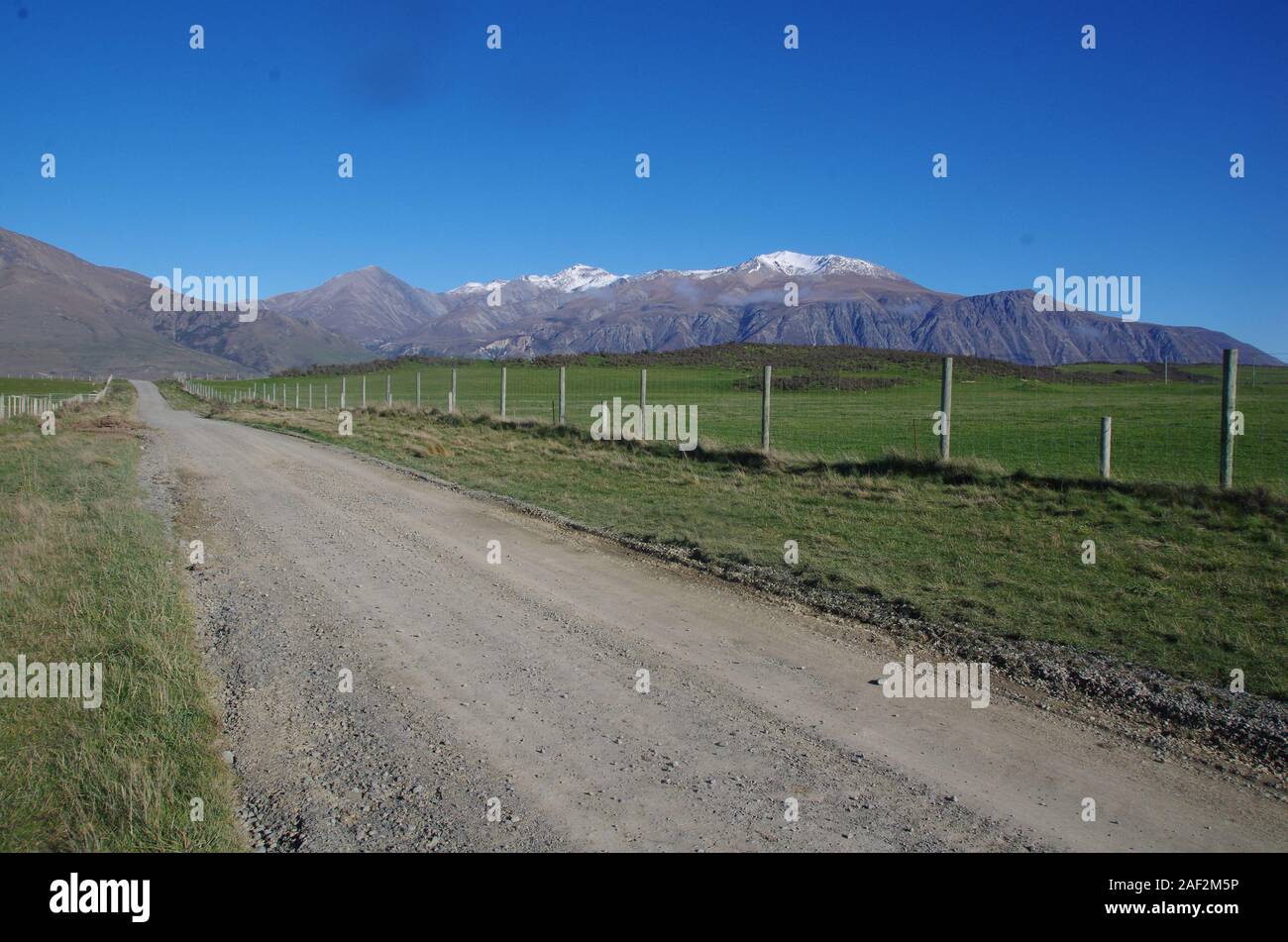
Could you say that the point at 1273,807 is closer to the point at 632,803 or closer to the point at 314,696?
the point at 632,803

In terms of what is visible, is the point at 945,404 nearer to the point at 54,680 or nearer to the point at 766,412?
the point at 766,412

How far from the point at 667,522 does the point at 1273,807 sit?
8426mm

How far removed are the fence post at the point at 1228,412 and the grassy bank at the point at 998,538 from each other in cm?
53

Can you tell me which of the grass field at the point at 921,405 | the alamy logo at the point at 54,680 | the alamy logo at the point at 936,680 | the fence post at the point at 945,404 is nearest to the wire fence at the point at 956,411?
the grass field at the point at 921,405

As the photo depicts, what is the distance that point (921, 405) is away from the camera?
38.1 metres

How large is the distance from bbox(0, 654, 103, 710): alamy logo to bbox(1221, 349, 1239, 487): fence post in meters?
12.5

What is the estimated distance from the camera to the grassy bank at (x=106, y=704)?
392 centimetres

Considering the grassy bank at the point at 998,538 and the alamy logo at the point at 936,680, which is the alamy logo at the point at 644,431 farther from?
the alamy logo at the point at 936,680

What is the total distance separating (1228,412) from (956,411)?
2290 cm

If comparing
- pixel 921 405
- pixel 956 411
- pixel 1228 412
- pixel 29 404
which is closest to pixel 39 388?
pixel 29 404

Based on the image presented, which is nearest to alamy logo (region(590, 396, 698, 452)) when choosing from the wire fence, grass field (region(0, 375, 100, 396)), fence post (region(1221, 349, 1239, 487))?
the wire fence

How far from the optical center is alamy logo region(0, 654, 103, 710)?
5441mm
